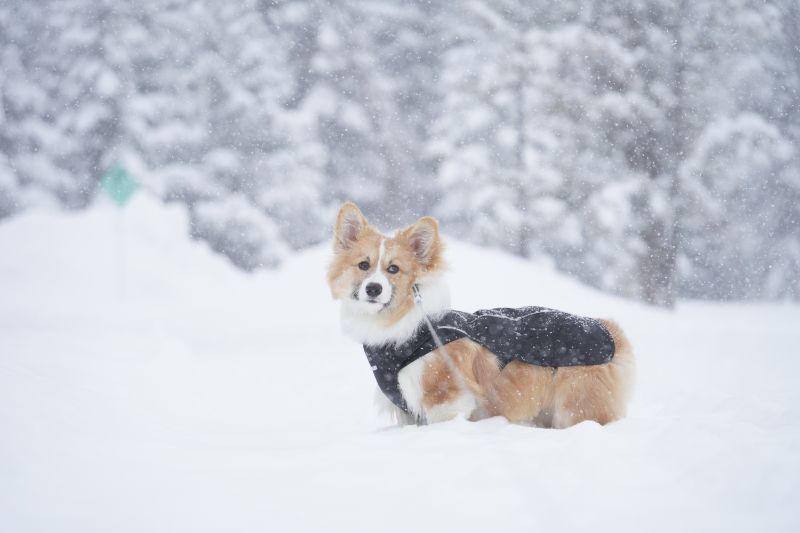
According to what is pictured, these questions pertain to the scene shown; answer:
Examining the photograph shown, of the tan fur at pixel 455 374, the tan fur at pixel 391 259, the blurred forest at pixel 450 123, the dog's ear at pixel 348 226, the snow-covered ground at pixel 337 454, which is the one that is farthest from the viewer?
the blurred forest at pixel 450 123

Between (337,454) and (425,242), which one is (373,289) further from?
(337,454)

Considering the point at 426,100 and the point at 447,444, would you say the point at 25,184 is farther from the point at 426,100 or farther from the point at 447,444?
the point at 447,444

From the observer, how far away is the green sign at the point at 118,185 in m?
12.2

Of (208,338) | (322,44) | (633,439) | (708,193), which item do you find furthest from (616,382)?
(322,44)

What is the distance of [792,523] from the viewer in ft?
7.50

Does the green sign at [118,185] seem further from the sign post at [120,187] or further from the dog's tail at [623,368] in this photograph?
the dog's tail at [623,368]

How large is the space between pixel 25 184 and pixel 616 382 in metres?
20.3

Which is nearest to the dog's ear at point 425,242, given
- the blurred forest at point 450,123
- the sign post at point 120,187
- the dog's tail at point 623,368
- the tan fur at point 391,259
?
the tan fur at point 391,259

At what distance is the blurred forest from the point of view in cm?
1352

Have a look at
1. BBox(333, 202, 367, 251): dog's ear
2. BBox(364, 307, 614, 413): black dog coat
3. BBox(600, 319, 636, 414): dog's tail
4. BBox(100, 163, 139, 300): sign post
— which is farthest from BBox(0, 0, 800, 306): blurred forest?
BBox(333, 202, 367, 251): dog's ear

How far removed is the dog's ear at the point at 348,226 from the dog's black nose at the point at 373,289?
537 millimetres

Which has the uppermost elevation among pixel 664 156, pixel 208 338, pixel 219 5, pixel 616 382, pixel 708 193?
pixel 219 5

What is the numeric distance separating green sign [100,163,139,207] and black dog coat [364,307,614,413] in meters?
10.5

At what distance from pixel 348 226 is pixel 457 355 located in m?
1.24
